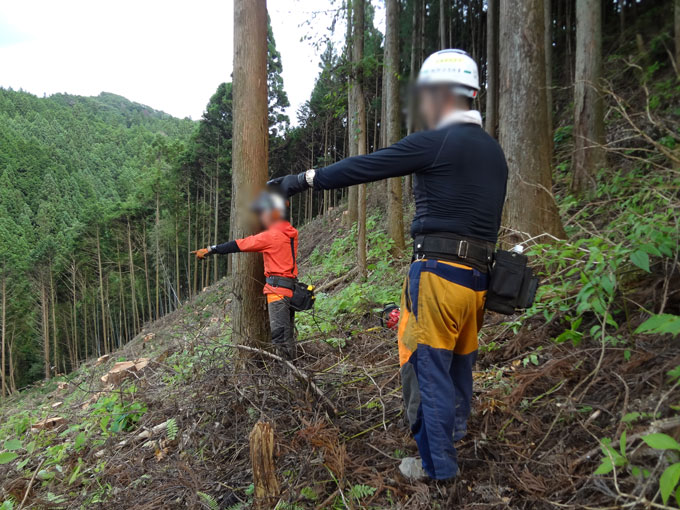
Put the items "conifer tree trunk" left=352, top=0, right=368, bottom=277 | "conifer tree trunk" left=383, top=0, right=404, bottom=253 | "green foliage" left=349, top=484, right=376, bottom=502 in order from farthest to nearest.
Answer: "conifer tree trunk" left=383, top=0, right=404, bottom=253
"conifer tree trunk" left=352, top=0, right=368, bottom=277
"green foliage" left=349, top=484, right=376, bottom=502

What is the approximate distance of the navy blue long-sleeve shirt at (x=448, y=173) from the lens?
2086 mm

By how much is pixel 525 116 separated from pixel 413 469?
431 cm

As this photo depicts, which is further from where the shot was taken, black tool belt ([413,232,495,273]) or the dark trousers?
the dark trousers

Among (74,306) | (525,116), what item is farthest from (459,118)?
(74,306)

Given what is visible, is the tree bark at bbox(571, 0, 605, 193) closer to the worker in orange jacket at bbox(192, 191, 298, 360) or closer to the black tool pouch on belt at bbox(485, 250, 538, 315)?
the worker in orange jacket at bbox(192, 191, 298, 360)

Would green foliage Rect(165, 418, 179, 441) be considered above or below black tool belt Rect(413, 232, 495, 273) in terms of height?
below

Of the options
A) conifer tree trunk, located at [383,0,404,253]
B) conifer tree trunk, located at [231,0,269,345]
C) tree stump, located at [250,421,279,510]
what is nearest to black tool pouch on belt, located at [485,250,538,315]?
tree stump, located at [250,421,279,510]

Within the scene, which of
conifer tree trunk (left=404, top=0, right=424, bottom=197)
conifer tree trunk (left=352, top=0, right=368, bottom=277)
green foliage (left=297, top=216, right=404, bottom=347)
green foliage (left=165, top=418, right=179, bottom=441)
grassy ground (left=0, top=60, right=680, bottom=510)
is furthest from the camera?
conifer tree trunk (left=404, top=0, right=424, bottom=197)

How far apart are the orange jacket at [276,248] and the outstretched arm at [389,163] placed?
161cm

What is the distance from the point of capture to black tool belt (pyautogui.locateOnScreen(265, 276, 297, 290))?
4289 mm

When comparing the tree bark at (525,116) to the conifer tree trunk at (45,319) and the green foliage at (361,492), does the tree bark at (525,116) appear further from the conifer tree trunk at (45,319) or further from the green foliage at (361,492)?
the conifer tree trunk at (45,319)

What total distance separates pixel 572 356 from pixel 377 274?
17.2ft

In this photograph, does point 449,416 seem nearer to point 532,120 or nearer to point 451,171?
point 451,171

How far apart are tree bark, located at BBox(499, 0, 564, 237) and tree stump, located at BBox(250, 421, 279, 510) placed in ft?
12.3
